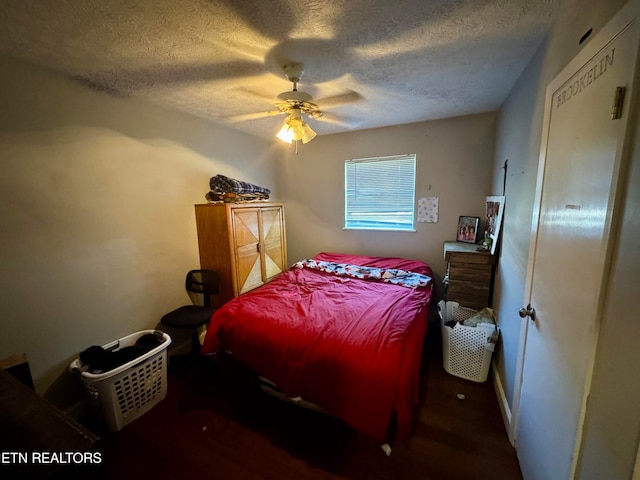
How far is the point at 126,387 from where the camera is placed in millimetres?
1760

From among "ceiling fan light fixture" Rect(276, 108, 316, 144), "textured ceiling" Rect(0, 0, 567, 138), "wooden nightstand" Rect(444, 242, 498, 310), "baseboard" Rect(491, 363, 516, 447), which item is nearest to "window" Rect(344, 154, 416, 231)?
"wooden nightstand" Rect(444, 242, 498, 310)

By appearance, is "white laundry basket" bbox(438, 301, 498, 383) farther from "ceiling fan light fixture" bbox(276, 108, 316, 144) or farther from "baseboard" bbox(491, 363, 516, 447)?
"ceiling fan light fixture" bbox(276, 108, 316, 144)

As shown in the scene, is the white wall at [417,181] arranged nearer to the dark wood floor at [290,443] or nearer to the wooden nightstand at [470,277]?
the wooden nightstand at [470,277]

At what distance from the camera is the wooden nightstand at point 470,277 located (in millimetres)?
2312

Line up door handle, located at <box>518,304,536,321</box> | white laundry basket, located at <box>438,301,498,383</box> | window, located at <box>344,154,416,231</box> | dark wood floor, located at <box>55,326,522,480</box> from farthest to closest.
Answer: window, located at <box>344,154,416,231</box>
white laundry basket, located at <box>438,301,498,383</box>
dark wood floor, located at <box>55,326,522,480</box>
door handle, located at <box>518,304,536,321</box>

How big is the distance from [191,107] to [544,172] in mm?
2811

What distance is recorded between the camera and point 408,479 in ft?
4.55

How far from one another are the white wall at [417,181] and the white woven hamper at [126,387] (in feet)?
7.98

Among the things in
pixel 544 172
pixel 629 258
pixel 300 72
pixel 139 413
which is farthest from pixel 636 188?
pixel 139 413

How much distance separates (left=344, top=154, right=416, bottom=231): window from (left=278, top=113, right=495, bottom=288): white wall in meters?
0.08

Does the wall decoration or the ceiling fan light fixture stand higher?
the ceiling fan light fixture

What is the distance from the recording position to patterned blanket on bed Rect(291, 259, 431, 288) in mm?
2596

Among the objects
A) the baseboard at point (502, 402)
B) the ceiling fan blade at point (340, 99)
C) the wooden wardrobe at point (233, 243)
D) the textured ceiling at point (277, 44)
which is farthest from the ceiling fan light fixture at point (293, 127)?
the baseboard at point (502, 402)

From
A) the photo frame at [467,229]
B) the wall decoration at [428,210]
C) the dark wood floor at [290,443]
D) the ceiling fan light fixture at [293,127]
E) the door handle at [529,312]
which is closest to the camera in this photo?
the door handle at [529,312]
